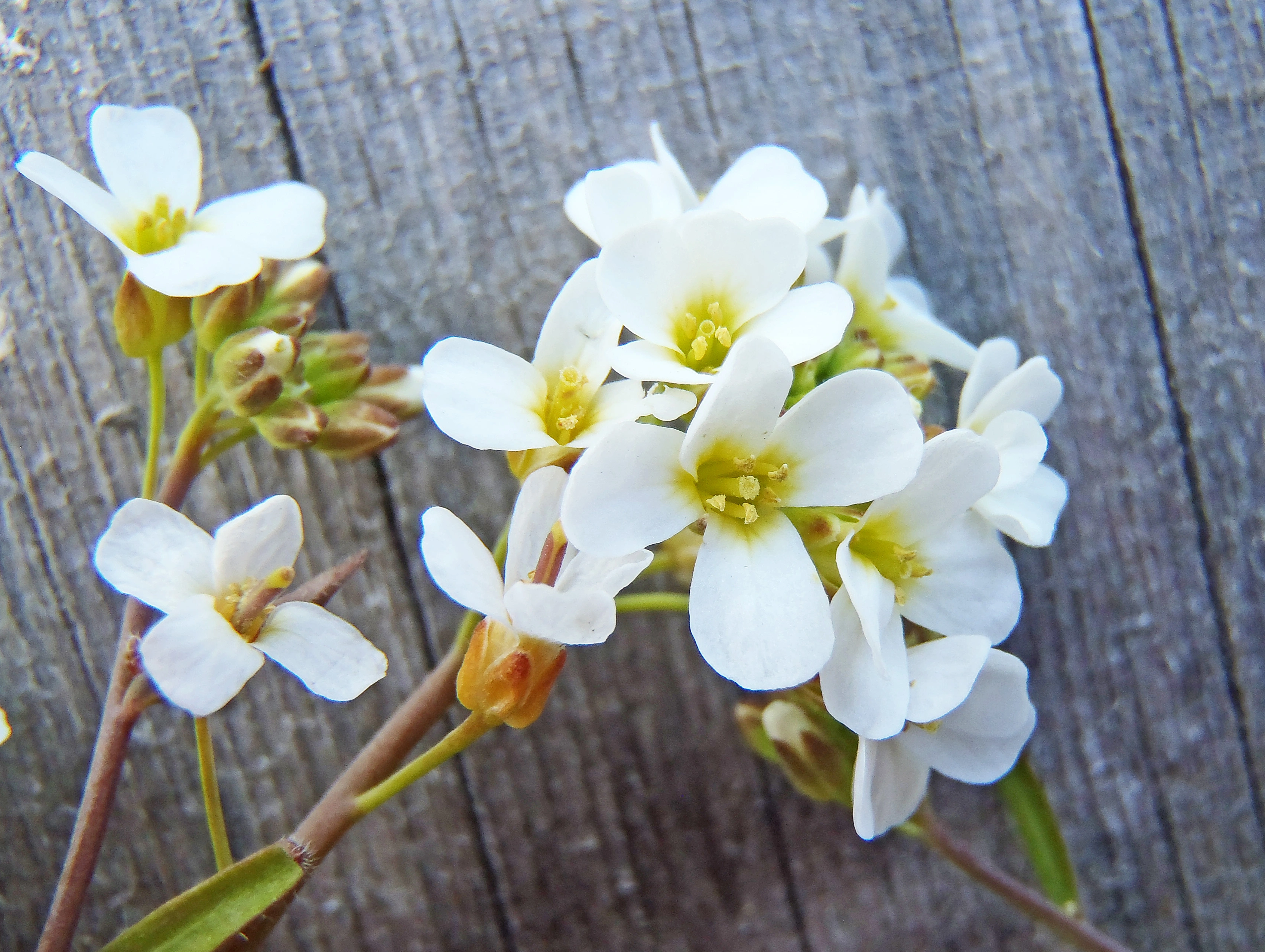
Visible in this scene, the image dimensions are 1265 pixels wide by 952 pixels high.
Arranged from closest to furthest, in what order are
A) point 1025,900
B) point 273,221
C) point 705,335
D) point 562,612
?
point 562,612 < point 705,335 < point 273,221 < point 1025,900

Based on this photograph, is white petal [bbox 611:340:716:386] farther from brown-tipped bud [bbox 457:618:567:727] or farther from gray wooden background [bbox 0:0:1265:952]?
gray wooden background [bbox 0:0:1265:952]

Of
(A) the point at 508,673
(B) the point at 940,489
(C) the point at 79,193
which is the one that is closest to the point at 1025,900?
(B) the point at 940,489

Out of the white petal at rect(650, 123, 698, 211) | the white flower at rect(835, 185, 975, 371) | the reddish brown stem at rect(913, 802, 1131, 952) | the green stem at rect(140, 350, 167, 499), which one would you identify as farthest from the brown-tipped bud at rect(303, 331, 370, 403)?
the reddish brown stem at rect(913, 802, 1131, 952)

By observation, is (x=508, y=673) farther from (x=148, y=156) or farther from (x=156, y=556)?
(x=148, y=156)

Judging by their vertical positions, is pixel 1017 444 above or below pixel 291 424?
below

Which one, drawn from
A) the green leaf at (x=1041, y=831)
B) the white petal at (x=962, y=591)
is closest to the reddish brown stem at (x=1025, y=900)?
the green leaf at (x=1041, y=831)

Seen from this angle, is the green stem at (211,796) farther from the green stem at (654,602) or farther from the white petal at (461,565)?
the green stem at (654,602)

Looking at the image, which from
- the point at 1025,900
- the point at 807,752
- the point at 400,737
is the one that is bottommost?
the point at 1025,900

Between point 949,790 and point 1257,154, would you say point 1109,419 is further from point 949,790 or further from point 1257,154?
point 949,790
